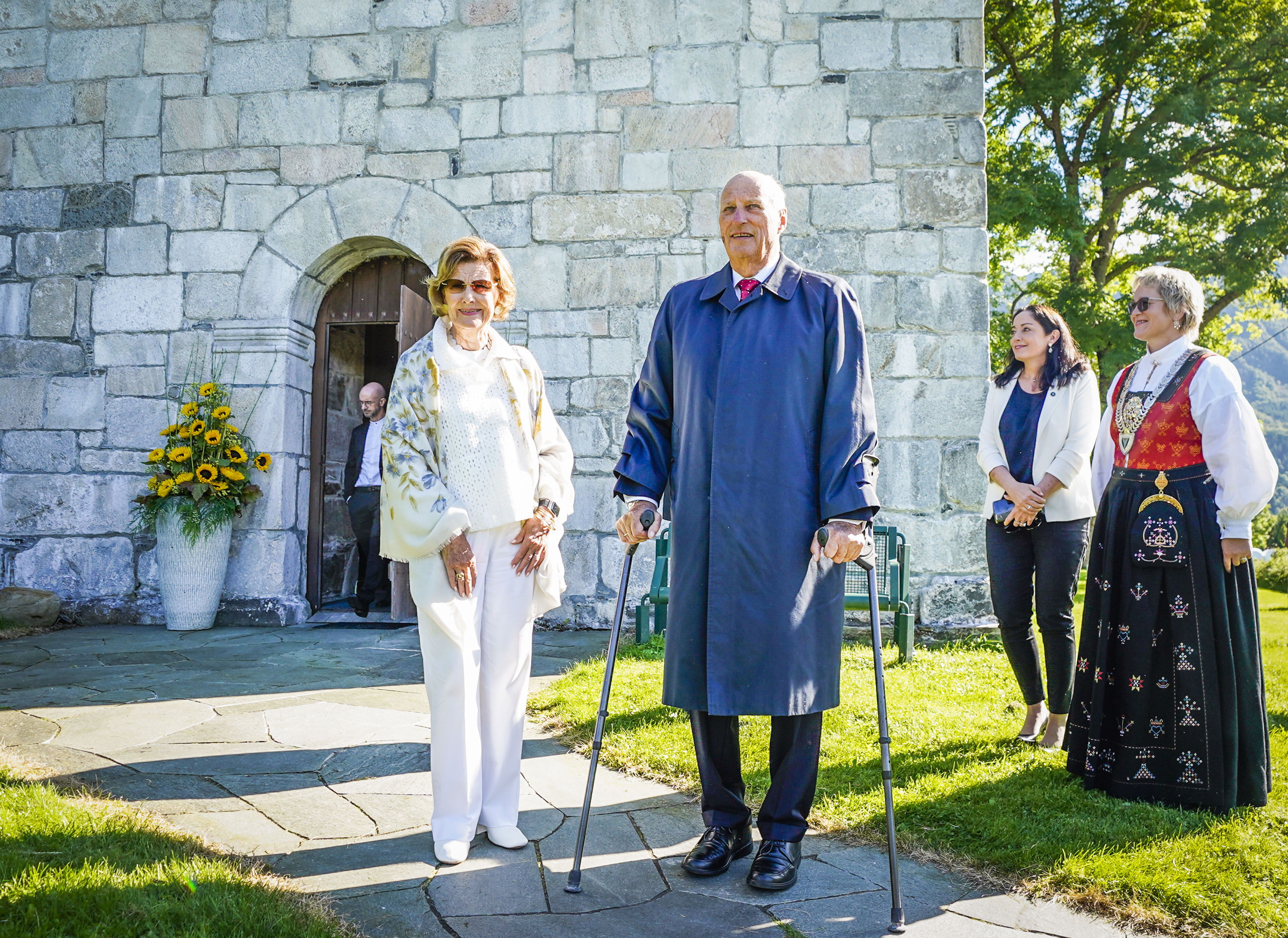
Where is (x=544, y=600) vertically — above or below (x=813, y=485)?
below

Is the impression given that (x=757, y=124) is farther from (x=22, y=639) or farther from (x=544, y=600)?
(x=22, y=639)

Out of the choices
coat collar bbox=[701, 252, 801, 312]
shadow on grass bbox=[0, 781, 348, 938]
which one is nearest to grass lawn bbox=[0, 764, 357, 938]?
shadow on grass bbox=[0, 781, 348, 938]

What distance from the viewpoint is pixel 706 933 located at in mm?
2088

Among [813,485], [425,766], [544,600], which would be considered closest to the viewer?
[813,485]

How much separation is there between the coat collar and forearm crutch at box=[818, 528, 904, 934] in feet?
2.21

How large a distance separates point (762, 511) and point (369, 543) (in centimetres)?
549

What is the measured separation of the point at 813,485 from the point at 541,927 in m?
1.29

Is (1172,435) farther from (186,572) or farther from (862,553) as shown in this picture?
(186,572)

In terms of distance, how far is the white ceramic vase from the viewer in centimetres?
604

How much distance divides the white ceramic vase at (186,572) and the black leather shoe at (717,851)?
4754 mm

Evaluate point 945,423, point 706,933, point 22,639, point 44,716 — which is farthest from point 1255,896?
point 22,639

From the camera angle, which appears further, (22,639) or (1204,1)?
(1204,1)

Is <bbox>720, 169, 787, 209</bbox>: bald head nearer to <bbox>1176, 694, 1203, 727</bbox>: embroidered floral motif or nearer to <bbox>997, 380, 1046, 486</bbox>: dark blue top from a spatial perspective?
<bbox>997, 380, 1046, 486</bbox>: dark blue top

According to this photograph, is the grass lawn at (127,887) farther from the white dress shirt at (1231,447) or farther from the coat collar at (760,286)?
the white dress shirt at (1231,447)
